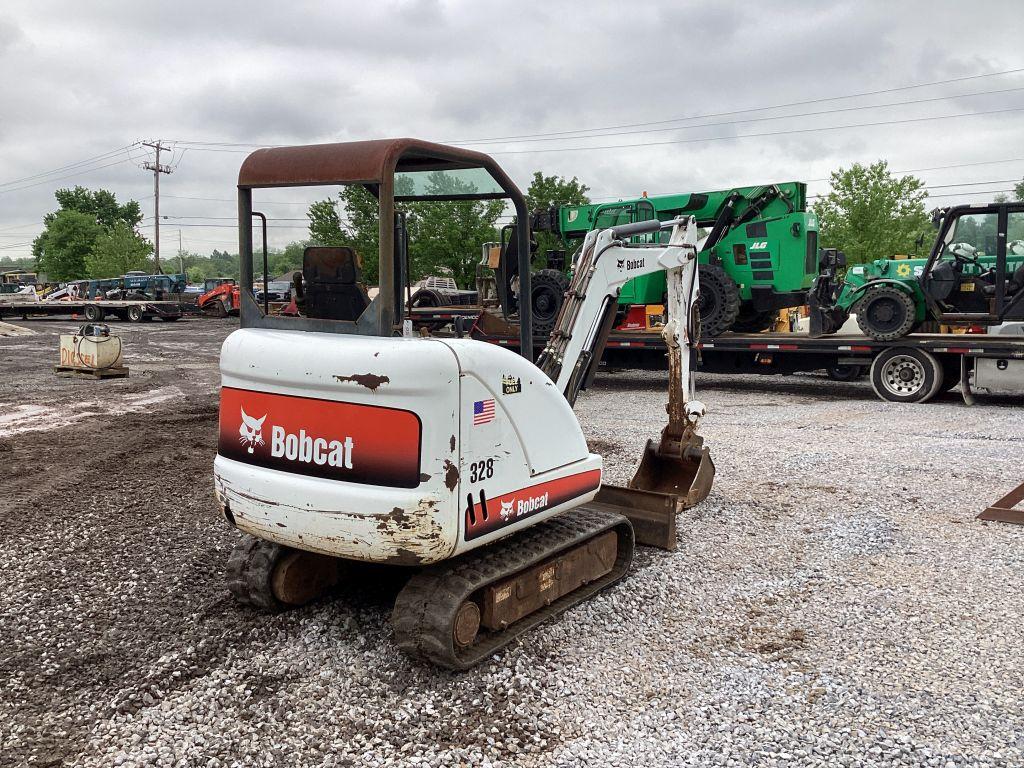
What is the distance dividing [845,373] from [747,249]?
280 centimetres

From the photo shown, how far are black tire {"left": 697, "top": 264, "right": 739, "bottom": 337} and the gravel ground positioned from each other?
6.31 metres

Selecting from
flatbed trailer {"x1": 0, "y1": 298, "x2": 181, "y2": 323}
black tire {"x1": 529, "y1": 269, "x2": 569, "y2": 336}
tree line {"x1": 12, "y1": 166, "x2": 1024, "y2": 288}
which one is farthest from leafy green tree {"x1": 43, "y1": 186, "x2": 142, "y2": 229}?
black tire {"x1": 529, "y1": 269, "x2": 569, "y2": 336}

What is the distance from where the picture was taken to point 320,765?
3123mm

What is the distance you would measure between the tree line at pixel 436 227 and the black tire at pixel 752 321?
2644 mm

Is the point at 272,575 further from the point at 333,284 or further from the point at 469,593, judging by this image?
the point at 333,284

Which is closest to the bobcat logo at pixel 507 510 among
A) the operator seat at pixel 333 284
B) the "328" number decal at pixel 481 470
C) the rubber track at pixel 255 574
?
the "328" number decal at pixel 481 470

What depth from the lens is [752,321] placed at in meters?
14.5

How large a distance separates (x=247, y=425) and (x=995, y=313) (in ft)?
36.7

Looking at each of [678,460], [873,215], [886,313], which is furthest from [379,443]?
[873,215]

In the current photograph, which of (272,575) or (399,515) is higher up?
(399,515)

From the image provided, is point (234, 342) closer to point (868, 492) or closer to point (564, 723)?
point (564, 723)

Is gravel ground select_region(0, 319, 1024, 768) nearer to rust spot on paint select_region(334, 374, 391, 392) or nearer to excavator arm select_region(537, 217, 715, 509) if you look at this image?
excavator arm select_region(537, 217, 715, 509)

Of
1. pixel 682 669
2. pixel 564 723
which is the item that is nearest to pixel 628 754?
pixel 564 723

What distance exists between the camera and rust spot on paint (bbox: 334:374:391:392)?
3.46 meters
